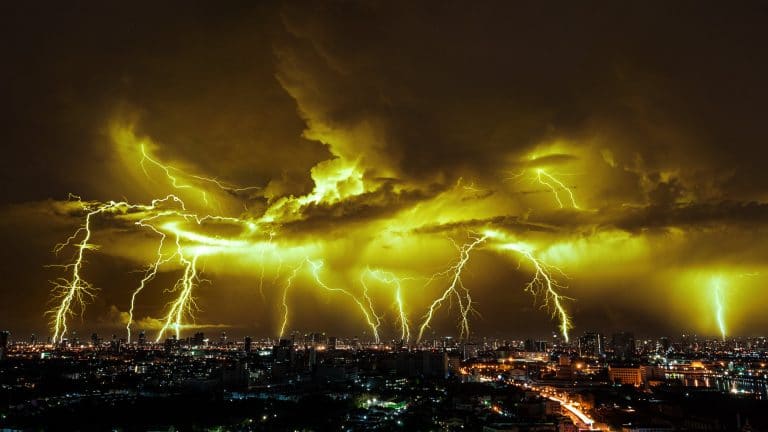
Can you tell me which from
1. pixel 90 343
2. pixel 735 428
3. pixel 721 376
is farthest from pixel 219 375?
pixel 90 343

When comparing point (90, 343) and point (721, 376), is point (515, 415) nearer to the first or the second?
point (721, 376)

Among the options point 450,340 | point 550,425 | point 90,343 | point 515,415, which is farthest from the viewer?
point 450,340

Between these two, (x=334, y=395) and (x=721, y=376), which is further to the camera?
(x=721, y=376)

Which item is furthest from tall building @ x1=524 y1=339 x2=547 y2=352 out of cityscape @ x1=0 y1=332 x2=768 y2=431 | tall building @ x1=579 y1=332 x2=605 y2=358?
cityscape @ x1=0 y1=332 x2=768 y2=431

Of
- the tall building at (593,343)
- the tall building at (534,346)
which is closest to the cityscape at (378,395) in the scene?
the tall building at (593,343)

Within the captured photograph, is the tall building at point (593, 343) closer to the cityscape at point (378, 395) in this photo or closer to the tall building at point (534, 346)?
the tall building at point (534, 346)

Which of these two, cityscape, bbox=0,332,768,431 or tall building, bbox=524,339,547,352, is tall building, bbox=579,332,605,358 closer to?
tall building, bbox=524,339,547,352

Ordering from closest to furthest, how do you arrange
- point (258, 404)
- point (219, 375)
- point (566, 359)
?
point (258, 404) → point (219, 375) → point (566, 359)

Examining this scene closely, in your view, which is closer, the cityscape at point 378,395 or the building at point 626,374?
the cityscape at point 378,395
